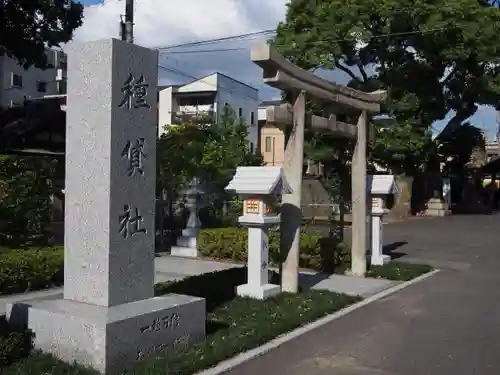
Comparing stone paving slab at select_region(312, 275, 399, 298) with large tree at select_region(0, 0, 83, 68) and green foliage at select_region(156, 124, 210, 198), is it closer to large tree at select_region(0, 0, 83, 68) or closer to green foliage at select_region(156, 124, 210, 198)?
green foliage at select_region(156, 124, 210, 198)

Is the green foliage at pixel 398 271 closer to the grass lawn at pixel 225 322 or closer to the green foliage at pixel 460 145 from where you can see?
the grass lawn at pixel 225 322

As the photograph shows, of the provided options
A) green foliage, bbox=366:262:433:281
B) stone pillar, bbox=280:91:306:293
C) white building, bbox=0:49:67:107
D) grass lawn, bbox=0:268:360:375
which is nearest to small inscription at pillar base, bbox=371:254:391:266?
green foliage, bbox=366:262:433:281

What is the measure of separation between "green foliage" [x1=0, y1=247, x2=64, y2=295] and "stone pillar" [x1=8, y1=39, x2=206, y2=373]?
3.45 m

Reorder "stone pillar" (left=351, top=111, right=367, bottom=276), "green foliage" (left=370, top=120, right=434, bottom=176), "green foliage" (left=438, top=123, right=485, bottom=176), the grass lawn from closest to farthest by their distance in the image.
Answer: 1. the grass lawn
2. "stone pillar" (left=351, top=111, right=367, bottom=276)
3. "green foliage" (left=370, top=120, right=434, bottom=176)
4. "green foliage" (left=438, top=123, right=485, bottom=176)

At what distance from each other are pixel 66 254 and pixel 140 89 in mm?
1820

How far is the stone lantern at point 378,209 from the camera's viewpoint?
1384cm

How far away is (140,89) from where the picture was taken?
623 centimetres

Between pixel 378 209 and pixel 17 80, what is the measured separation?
29352mm

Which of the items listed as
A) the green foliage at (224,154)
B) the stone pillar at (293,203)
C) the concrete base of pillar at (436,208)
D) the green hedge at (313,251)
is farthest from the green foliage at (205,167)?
the concrete base of pillar at (436,208)

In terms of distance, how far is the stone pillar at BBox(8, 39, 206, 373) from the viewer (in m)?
5.79

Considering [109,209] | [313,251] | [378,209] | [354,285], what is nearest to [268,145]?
[378,209]

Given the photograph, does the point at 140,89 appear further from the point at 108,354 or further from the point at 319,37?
the point at 319,37

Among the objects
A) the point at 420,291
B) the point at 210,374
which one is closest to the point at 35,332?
the point at 210,374

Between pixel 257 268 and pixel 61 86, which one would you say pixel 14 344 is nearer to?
pixel 257 268
